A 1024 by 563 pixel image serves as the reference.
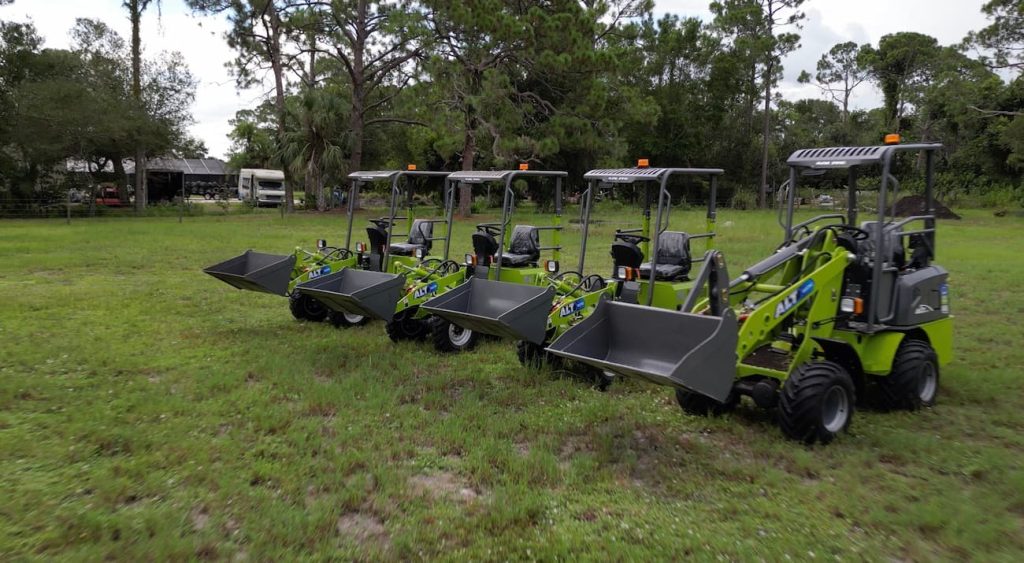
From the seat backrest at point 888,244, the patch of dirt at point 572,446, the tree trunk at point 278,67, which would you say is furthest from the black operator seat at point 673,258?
the tree trunk at point 278,67

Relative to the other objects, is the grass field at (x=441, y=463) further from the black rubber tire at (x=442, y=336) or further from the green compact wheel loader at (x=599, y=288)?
the green compact wheel loader at (x=599, y=288)

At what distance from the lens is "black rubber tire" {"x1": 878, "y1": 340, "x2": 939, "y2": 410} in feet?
20.1

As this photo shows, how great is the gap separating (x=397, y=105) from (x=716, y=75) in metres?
25.5

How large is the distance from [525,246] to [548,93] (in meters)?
24.0

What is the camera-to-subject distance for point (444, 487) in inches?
185

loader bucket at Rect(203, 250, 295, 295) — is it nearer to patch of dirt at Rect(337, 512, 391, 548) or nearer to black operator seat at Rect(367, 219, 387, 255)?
black operator seat at Rect(367, 219, 387, 255)

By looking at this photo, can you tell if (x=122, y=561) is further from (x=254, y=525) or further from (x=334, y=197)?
(x=334, y=197)

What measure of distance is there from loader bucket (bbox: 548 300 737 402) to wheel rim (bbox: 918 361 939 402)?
236 centimetres

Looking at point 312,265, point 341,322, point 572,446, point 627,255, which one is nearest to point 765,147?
point 312,265

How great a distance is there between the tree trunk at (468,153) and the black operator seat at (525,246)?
17.8 m

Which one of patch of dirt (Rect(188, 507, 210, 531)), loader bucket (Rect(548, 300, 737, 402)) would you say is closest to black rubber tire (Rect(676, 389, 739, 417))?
loader bucket (Rect(548, 300, 737, 402))

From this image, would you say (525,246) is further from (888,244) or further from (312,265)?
(888,244)

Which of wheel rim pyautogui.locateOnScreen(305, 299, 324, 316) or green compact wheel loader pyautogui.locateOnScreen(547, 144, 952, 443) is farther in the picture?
wheel rim pyautogui.locateOnScreen(305, 299, 324, 316)

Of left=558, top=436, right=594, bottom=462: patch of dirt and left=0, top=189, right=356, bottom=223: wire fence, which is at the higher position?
left=0, top=189, right=356, bottom=223: wire fence
